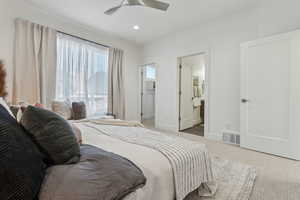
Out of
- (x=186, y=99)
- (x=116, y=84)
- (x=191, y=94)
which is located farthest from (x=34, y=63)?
(x=191, y=94)

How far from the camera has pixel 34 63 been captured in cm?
309

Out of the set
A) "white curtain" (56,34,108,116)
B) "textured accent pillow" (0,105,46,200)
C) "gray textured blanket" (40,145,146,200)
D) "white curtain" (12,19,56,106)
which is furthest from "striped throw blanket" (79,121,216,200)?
"white curtain" (56,34,108,116)

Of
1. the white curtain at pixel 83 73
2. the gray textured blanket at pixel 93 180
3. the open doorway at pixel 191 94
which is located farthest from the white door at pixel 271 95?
the white curtain at pixel 83 73

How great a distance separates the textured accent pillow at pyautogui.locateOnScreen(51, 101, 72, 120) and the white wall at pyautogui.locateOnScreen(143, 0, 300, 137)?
2621 mm

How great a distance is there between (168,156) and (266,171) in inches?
68.8

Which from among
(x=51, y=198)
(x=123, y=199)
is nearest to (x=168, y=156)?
(x=123, y=199)

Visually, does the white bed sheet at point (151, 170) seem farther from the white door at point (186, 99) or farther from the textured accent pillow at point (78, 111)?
the white door at point (186, 99)

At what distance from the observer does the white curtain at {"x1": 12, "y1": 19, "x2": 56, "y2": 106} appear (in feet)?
9.59

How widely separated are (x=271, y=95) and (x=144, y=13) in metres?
2.92

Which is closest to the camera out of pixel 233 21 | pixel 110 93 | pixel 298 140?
pixel 298 140

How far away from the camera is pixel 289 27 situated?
2.69 metres

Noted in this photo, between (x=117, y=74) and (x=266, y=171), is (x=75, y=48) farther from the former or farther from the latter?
(x=266, y=171)

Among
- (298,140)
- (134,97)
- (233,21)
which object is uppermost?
(233,21)

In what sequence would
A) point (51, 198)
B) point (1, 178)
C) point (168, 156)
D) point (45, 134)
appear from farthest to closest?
point (168, 156), point (45, 134), point (51, 198), point (1, 178)
